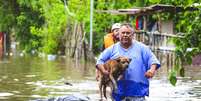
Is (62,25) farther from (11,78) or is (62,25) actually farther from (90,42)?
(11,78)

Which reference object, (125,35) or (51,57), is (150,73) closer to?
(125,35)

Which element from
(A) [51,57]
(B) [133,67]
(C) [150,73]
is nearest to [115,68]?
(B) [133,67]

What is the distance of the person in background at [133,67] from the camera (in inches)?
321

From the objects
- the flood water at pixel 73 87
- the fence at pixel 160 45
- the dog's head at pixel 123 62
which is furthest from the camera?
the fence at pixel 160 45

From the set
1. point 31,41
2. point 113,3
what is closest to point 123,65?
point 113,3

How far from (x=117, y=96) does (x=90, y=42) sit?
89.5 feet

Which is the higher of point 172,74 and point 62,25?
point 172,74

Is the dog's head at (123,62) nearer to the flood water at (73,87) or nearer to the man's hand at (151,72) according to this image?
the man's hand at (151,72)

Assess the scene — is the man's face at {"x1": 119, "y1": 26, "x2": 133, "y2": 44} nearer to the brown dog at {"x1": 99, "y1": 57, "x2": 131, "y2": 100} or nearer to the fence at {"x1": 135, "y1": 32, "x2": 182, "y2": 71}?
the brown dog at {"x1": 99, "y1": 57, "x2": 131, "y2": 100}

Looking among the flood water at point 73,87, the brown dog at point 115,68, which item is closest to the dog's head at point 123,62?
the brown dog at point 115,68

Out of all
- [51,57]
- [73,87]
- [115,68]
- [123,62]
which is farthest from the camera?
[51,57]

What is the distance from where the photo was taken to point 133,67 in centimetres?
820

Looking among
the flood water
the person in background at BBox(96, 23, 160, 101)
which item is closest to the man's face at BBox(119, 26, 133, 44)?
the person in background at BBox(96, 23, 160, 101)

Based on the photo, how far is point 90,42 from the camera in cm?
3559
